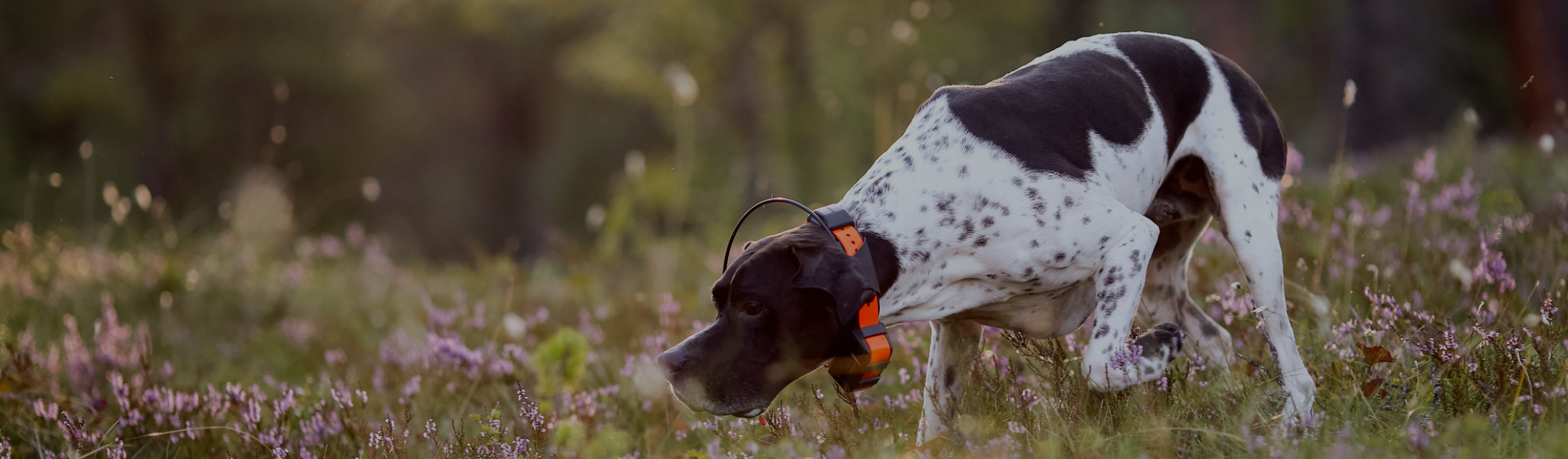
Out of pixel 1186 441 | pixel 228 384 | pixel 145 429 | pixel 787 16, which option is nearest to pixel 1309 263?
pixel 1186 441

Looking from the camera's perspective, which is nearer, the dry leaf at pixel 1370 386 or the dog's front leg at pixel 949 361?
the dry leaf at pixel 1370 386

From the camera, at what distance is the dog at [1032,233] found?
2.66 m

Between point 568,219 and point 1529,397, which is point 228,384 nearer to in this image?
point 1529,397

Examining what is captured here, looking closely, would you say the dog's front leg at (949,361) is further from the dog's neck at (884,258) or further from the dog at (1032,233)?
the dog's neck at (884,258)

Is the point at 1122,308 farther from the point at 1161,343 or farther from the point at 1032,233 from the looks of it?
the point at 1032,233

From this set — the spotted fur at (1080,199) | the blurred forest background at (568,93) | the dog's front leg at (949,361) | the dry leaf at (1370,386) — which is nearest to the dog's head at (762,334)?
the spotted fur at (1080,199)

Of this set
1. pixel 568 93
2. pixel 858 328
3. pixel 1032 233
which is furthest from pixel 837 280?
pixel 568 93

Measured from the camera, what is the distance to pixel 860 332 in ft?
8.54

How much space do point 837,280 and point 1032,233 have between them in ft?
2.00

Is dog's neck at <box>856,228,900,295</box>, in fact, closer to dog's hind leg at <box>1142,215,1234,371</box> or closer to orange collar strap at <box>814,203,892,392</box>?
orange collar strap at <box>814,203,892,392</box>

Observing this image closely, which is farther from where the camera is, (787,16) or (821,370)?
(787,16)

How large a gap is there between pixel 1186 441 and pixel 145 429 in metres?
3.55

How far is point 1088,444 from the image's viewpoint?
8.48 feet

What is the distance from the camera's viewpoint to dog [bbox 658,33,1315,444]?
2662 mm
